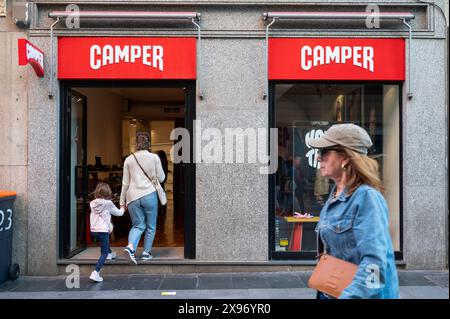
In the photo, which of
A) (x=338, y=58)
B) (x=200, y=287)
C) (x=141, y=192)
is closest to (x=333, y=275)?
(x=200, y=287)

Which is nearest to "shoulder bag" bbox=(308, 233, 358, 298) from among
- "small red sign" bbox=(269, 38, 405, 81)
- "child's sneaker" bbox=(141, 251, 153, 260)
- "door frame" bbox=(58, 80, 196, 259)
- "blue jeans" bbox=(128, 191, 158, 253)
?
"door frame" bbox=(58, 80, 196, 259)

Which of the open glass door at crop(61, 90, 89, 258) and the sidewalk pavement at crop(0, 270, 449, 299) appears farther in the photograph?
the open glass door at crop(61, 90, 89, 258)

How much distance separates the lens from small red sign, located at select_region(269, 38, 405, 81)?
7273 millimetres

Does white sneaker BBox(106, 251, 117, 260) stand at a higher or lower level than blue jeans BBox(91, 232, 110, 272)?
lower

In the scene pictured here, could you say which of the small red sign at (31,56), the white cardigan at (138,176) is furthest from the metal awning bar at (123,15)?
the white cardigan at (138,176)

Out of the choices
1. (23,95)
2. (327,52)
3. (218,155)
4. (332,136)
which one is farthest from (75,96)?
(332,136)

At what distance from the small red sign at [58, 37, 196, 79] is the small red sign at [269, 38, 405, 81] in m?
1.43

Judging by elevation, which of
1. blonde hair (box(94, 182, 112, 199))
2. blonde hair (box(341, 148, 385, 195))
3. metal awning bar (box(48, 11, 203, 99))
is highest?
metal awning bar (box(48, 11, 203, 99))

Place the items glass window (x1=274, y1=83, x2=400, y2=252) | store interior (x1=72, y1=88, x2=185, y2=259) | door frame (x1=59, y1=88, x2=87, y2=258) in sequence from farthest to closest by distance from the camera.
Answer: store interior (x1=72, y1=88, x2=185, y2=259) → glass window (x1=274, y1=83, x2=400, y2=252) → door frame (x1=59, y1=88, x2=87, y2=258)

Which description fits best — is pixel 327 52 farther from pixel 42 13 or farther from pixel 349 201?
pixel 349 201

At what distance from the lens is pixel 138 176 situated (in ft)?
23.5

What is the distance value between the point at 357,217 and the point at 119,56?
5801 mm

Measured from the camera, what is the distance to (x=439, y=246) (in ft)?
23.6

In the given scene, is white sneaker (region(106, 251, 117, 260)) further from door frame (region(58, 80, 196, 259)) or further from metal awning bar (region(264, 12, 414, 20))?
metal awning bar (region(264, 12, 414, 20))
